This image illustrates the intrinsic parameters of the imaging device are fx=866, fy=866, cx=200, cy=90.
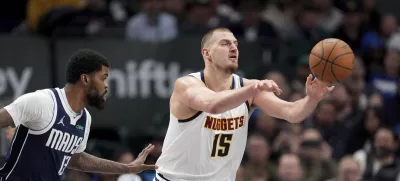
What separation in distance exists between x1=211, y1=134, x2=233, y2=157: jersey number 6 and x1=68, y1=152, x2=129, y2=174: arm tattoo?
96 centimetres

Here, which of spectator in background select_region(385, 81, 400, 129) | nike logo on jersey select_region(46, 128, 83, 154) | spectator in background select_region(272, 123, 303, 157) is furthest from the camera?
spectator in background select_region(385, 81, 400, 129)

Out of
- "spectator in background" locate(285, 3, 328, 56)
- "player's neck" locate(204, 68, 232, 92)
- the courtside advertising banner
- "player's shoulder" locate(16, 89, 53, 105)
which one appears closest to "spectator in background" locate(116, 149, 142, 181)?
the courtside advertising banner

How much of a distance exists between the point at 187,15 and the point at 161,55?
2.01 meters

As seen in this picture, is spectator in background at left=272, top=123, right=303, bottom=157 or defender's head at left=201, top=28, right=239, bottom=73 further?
spectator in background at left=272, top=123, right=303, bottom=157

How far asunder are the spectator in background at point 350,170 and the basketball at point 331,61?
421cm

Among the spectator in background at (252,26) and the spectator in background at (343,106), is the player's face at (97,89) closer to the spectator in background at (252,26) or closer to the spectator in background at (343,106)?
the spectator in background at (343,106)

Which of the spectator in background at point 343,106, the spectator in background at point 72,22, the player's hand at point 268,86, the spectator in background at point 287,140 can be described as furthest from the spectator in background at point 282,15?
the player's hand at point 268,86

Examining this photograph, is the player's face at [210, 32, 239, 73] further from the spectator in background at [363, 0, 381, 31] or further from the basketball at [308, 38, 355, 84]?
the spectator in background at [363, 0, 381, 31]

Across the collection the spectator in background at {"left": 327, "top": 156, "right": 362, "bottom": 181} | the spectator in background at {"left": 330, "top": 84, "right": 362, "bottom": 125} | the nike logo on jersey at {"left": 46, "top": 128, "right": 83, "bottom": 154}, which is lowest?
the spectator in background at {"left": 327, "top": 156, "right": 362, "bottom": 181}

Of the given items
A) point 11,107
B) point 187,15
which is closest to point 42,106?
point 11,107

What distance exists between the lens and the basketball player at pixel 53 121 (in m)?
7.72

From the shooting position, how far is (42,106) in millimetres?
7762

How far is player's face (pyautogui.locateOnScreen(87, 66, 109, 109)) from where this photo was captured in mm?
8094

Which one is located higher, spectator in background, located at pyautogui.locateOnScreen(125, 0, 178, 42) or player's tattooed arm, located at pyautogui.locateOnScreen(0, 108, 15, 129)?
spectator in background, located at pyautogui.locateOnScreen(125, 0, 178, 42)
